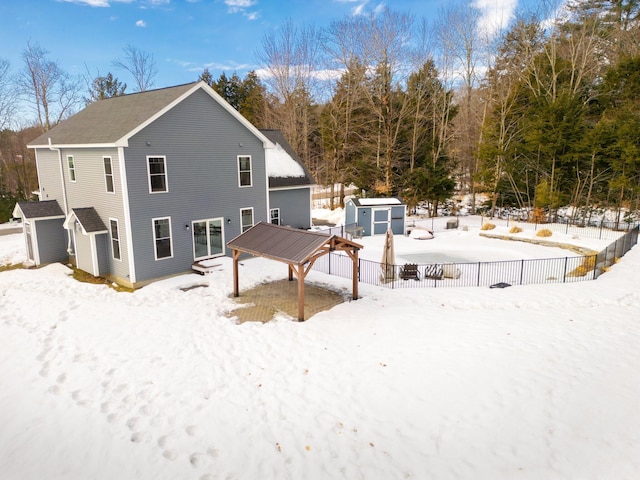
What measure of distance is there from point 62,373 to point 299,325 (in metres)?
6.05

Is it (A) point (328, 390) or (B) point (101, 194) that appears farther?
(B) point (101, 194)

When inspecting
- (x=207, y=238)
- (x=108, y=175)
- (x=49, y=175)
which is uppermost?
(x=49, y=175)

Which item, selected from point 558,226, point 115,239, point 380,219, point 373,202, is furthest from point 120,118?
point 558,226

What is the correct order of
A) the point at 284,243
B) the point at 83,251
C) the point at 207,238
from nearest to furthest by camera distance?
the point at 284,243 → the point at 83,251 → the point at 207,238

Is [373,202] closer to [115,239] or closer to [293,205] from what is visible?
[293,205]

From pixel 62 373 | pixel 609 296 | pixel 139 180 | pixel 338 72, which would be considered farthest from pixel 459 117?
pixel 62 373

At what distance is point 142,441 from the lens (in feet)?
23.7

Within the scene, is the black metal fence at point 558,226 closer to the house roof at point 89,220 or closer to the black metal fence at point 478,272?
the black metal fence at point 478,272

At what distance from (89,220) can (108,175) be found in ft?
7.45

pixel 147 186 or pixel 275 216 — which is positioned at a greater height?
pixel 147 186

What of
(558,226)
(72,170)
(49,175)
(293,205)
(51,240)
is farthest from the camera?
(558,226)

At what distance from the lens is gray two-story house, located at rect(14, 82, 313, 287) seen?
15.8 metres

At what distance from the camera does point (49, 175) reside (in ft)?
65.8

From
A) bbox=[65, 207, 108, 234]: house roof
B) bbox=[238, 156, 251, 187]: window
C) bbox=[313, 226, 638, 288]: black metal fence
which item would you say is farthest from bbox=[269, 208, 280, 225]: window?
bbox=[65, 207, 108, 234]: house roof
